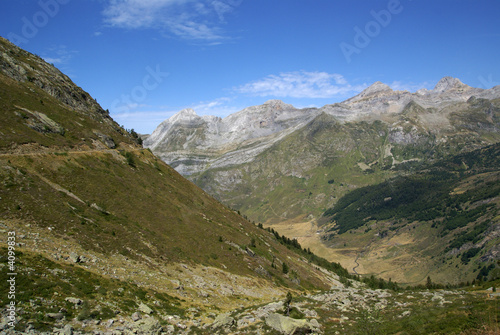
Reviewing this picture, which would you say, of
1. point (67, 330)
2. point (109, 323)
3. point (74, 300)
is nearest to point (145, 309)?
point (109, 323)

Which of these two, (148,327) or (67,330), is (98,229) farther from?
(67,330)

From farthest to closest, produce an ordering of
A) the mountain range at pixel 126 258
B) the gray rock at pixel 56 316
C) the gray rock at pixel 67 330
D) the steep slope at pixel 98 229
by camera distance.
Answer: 1. the steep slope at pixel 98 229
2. the mountain range at pixel 126 258
3. the gray rock at pixel 56 316
4. the gray rock at pixel 67 330

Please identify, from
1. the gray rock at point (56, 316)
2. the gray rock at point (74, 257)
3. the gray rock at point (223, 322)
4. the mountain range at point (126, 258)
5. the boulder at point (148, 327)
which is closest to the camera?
the gray rock at point (56, 316)

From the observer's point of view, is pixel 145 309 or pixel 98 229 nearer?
pixel 145 309

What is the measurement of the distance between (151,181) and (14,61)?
62.4 m

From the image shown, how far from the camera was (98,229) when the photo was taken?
49.8m

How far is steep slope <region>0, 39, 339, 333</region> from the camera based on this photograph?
32531 millimetres

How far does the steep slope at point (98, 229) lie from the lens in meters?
32.5

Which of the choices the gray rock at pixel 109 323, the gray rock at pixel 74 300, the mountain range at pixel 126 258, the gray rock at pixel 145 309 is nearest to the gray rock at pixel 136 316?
the mountain range at pixel 126 258

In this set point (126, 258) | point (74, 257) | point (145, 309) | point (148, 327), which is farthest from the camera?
point (126, 258)

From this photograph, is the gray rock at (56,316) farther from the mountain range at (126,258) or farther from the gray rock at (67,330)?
the gray rock at (67,330)

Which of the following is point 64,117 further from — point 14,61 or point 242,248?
point 242,248

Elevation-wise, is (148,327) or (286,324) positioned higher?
(148,327)

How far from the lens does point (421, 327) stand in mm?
→ 28734
